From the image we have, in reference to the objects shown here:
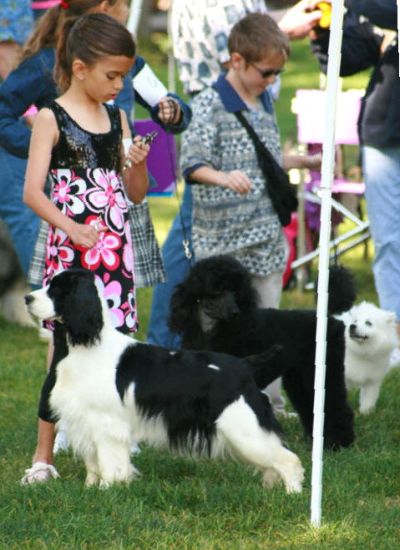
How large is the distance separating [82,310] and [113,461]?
600 millimetres

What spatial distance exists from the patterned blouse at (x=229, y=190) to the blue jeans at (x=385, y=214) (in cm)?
99

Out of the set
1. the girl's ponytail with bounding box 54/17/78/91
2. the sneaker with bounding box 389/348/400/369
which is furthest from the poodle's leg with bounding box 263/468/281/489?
the sneaker with bounding box 389/348/400/369

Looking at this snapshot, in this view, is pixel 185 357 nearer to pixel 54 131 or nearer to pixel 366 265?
pixel 54 131

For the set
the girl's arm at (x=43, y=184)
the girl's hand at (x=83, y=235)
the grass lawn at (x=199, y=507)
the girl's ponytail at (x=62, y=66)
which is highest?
the girl's ponytail at (x=62, y=66)

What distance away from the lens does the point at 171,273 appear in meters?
7.09

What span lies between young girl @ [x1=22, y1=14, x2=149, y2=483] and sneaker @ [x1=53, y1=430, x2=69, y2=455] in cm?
37

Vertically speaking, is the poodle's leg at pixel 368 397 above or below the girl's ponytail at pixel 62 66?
below

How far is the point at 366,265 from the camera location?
1068 centimetres

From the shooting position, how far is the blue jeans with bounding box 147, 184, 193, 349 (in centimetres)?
705

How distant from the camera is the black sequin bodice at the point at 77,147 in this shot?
4.84m

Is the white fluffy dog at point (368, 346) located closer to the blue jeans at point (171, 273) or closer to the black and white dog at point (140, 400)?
the blue jeans at point (171, 273)

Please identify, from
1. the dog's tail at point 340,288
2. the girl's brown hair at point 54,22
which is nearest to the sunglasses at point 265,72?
the girl's brown hair at point 54,22

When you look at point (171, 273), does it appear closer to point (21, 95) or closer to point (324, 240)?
point (21, 95)

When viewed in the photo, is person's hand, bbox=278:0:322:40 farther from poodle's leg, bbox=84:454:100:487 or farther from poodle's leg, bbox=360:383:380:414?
poodle's leg, bbox=84:454:100:487
